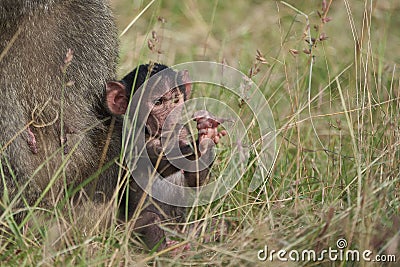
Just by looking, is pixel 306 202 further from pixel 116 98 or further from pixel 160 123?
pixel 116 98

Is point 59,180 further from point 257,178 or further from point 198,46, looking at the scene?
point 198,46

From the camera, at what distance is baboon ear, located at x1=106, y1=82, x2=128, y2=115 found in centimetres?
293

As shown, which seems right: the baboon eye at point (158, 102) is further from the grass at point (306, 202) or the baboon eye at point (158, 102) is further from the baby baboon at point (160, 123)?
the grass at point (306, 202)

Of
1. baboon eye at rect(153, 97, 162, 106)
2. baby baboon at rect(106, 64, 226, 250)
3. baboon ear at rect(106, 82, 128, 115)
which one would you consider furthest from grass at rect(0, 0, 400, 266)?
baboon ear at rect(106, 82, 128, 115)

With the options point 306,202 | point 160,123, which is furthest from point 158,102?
→ point 306,202

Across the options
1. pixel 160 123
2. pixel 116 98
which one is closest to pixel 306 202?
pixel 160 123

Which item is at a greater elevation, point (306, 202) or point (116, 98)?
point (116, 98)

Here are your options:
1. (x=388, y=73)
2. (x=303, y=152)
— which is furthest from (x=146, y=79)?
(x=388, y=73)

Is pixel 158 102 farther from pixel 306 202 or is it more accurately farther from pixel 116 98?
pixel 306 202

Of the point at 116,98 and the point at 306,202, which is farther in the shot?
the point at 116,98

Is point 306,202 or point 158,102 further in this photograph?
point 158,102

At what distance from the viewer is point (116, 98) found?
9.65 ft

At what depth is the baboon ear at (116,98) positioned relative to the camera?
2928 mm

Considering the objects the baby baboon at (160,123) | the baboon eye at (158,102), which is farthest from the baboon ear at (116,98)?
the baboon eye at (158,102)
